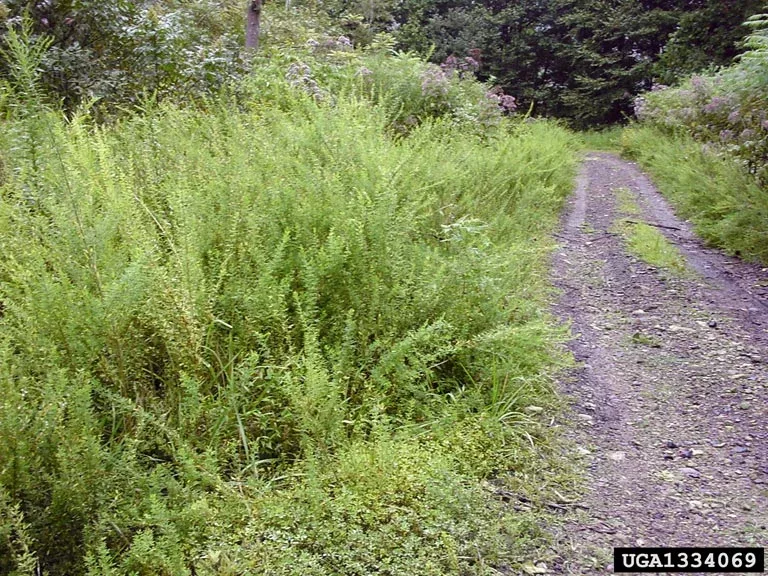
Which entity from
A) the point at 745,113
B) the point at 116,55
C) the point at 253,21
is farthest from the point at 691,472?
the point at 253,21

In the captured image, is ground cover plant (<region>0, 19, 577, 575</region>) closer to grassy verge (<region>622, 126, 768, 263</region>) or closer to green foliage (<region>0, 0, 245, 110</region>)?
green foliage (<region>0, 0, 245, 110</region>)

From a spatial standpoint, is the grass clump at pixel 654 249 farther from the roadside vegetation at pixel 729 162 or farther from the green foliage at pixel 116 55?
the green foliage at pixel 116 55

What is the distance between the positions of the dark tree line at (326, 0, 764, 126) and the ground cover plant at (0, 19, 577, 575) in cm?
1935

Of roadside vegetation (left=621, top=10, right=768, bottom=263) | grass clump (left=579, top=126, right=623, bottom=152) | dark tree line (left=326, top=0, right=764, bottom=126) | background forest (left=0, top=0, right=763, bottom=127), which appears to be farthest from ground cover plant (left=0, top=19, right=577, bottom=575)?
dark tree line (left=326, top=0, right=764, bottom=126)

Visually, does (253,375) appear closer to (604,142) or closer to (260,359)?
(260,359)

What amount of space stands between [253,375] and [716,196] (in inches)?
244

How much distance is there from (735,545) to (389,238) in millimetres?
1765

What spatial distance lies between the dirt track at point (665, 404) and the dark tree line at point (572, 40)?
18.4 metres

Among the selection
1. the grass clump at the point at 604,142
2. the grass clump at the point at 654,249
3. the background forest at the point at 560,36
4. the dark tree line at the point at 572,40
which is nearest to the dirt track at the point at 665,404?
the grass clump at the point at 654,249

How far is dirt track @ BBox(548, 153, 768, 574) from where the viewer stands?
1997mm

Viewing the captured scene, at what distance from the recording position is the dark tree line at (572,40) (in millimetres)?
21172

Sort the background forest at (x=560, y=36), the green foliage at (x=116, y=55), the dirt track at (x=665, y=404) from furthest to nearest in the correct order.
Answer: the background forest at (x=560, y=36) < the green foliage at (x=116, y=55) < the dirt track at (x=665, y=404)

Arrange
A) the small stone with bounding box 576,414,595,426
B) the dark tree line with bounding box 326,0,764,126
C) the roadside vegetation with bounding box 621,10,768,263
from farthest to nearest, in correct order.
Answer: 1. the dark tree line with bounding box 326,0,764,126
2. the roadside vegetation with bounding box 621,10,768,263
3. the small stone with bounding box 576,414,595,426

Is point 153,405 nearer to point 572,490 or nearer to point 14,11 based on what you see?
point 572,490
